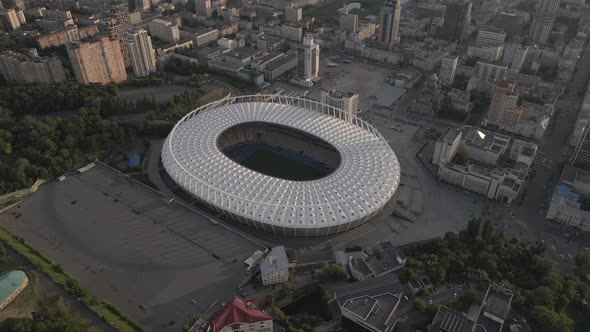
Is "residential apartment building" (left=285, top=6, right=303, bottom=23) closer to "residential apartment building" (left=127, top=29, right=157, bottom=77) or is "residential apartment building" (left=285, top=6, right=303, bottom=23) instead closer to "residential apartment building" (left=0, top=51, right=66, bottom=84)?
"residential apartment building" (left=127, top=29, right=157, bottom=77)

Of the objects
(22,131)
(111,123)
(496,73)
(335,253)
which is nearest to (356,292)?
(335,253)

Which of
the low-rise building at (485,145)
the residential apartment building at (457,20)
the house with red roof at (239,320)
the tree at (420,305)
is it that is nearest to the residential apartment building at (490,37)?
the residential apartment building at (457,20)

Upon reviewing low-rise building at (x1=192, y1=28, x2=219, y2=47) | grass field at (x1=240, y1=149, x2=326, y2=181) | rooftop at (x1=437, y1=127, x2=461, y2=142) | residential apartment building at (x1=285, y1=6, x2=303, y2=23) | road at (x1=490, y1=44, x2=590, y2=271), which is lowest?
road at (x1=490, y1=44, x2=590, y2=271)

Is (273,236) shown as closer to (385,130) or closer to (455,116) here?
(385,130)

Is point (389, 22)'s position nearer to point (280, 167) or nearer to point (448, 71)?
point (448, 71)

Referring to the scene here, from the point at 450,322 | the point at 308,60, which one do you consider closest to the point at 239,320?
the point at 450,322

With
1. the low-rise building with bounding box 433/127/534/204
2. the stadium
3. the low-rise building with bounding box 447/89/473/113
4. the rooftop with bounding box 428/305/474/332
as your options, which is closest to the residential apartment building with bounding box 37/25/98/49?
the stadium

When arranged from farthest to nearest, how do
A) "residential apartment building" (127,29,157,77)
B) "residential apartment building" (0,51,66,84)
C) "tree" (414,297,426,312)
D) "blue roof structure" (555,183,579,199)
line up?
"residential apartment building" (127,29,157,77) < "residential apartment building" (0,51,66,84) < "blue roof structure" (555,183,579,199) < "tree" (414,297,426,312)
